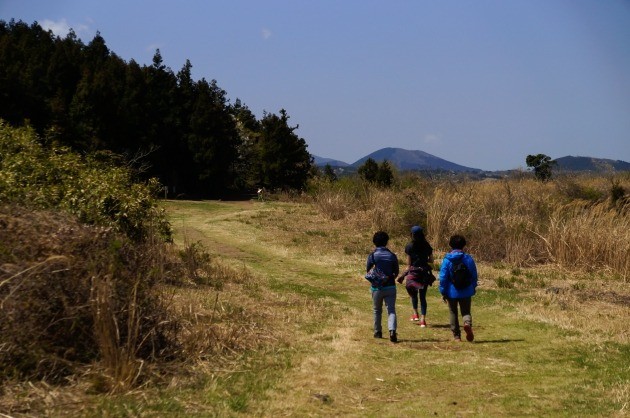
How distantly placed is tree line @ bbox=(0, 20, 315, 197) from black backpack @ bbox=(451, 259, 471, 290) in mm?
24095

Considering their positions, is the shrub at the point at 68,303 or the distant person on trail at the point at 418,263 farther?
the distant person on trail at the point at 418,263

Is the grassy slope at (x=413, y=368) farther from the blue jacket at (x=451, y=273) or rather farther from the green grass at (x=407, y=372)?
the blue jacket at (x=451, y=273)

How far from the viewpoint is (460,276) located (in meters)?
8.71

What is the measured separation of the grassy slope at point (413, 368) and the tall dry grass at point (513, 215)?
4512 millimetres

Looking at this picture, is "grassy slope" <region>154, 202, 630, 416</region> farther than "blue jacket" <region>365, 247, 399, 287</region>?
No

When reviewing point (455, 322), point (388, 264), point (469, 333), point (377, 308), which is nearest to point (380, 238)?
point (388, 264)

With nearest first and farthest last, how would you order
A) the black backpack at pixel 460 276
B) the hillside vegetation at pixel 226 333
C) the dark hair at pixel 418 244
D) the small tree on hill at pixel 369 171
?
the hillside vegetation at pixel 226 333 < the black backpack at pixel 460 276 < the dark hair at pixel 418 244 < the small tree on hill at pixel 369 171

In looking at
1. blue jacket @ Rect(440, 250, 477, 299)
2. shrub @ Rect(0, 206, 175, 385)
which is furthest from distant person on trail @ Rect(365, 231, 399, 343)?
shrub @ Rect(0, 206, 175, 385)

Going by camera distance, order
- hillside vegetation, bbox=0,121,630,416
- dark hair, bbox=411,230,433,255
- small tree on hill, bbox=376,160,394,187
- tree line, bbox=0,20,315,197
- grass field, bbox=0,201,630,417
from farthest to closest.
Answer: small tree on hill, bbox=376,160,394,187 < tree line, bbox=0,20,315,197 < dark hair, bbox=411,230,433,255 < hillside vegetation, bbox=0,121,630,416 < grass field, bbox=0,201,630,417

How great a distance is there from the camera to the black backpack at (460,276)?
871cm

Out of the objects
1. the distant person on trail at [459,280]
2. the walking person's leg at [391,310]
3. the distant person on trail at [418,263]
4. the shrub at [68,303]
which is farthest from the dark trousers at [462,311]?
the shrub at [68,303]

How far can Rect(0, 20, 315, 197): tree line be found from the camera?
31.6 meters

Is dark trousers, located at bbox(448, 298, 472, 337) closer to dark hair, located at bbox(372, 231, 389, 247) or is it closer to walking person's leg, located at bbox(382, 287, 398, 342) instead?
walking person's leg, located at bbox(382, 287, 398, 342)

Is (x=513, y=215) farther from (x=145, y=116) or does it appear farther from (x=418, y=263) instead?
(x=145, y=116)
